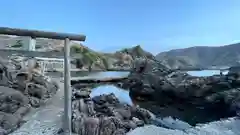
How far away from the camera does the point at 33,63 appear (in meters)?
10.1

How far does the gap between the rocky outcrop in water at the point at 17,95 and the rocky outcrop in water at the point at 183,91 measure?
6382 millimetres

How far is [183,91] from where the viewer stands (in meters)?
15.8

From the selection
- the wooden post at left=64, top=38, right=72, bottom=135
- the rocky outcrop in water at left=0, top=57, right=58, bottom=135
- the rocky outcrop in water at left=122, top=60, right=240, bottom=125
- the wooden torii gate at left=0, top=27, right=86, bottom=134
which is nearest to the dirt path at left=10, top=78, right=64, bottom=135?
the rocky outcrop in water at left=0, top=57, right=58, bottom=135

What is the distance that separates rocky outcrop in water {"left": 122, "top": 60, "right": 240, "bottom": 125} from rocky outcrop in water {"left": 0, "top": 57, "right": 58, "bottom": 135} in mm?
6382

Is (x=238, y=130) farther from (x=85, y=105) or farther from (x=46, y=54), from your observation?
(x=46, y=54)

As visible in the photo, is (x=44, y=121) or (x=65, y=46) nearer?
(x=65, y=46)

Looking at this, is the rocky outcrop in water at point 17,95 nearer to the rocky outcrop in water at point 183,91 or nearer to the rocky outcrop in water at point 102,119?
the rocky outcrop in water at point 102,119

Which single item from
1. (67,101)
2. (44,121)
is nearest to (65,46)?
(67,101)

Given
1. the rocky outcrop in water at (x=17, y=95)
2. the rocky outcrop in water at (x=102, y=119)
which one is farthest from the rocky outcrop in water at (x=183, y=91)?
the rocky outcrop in water at (x=17, y=95)

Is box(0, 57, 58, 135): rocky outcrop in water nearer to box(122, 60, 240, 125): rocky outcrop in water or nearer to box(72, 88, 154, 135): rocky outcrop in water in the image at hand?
box(72, 88, 154, 135): rocky outcrop in water

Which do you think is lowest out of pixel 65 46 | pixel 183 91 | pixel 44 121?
pixel 183 91

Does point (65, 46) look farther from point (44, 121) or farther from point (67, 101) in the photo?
point (44, 121)

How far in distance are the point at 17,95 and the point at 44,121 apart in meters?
→ 1.70

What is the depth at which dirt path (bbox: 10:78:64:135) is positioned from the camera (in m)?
4.76
